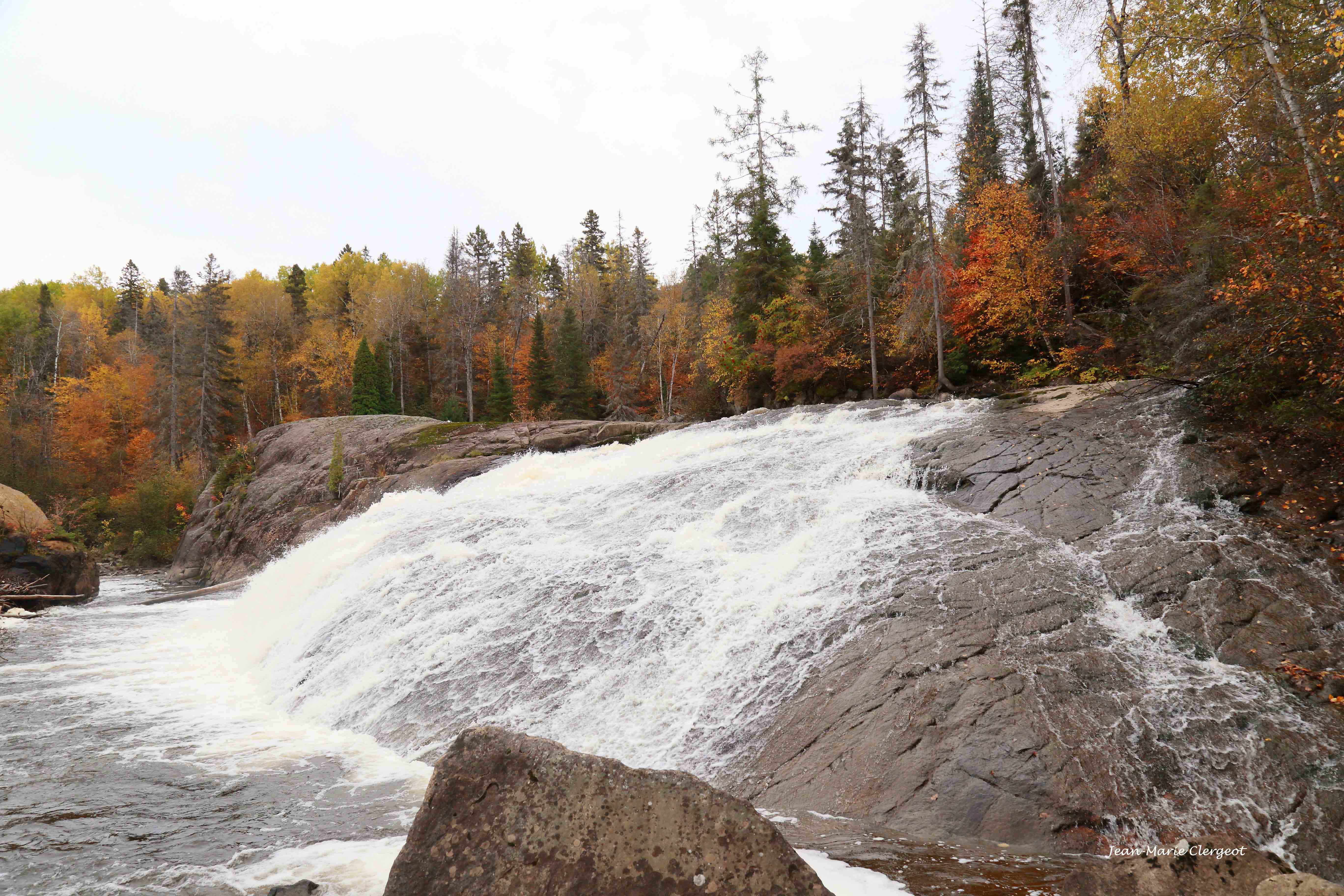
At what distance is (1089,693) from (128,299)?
73957mm

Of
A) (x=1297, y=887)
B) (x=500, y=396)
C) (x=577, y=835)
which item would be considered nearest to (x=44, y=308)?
(x=500, y=396)

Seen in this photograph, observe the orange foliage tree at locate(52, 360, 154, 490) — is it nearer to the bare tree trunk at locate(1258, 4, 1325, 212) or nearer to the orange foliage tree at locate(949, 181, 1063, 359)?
the orange foliage tree at locate(949, 181, 1063, 359)

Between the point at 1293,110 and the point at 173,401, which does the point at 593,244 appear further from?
the point at 1293,110

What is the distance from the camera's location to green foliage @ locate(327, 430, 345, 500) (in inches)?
990

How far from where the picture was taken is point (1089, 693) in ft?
18.3

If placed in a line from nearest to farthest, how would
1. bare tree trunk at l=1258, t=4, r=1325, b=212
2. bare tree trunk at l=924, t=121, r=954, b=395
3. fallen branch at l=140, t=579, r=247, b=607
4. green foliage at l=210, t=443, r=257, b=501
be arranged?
1. bare tree trunk at l=1258, t=4, r=1325, b=212
2. fallen branch at l=140, t=579, r=247, b=607
3. bare tree trunk at l=924, t=121, r=954, b=395
4. green foliage at l=210, t=443, r=257, b=501

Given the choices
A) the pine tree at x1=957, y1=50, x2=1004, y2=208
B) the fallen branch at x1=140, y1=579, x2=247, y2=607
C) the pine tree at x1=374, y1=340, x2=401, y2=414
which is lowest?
the fallen branch at x1=140, y1=579, x2=247, y2=607

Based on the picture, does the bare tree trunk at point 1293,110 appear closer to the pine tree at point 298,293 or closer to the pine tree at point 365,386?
the pine tree at point 365,386

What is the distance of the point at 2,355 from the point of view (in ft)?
164

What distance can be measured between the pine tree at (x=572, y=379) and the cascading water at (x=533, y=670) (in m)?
27.7

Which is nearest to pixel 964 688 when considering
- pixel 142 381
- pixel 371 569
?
pixel 371 569

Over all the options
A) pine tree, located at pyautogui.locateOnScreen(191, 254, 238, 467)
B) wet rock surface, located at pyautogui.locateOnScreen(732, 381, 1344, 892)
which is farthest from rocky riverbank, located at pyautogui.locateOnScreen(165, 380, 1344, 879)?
pine tree, located at pyautogui.locateOnScreen(191, 254, 238, 467)

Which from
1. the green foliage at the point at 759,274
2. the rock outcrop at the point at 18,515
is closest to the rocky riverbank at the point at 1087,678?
the rock outcrop at the point at 18,515

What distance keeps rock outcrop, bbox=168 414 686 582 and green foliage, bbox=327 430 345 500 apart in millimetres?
104
